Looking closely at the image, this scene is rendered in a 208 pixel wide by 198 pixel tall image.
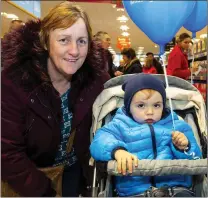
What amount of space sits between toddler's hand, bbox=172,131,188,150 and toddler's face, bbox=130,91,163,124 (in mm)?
182

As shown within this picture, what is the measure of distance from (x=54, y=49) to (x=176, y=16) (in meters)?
1.26

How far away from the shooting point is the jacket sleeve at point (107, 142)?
1.56m

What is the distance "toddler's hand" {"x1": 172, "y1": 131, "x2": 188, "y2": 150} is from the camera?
5.36 feet

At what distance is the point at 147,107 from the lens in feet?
5.88

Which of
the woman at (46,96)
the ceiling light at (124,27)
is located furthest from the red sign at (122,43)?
the woman at (46,96)

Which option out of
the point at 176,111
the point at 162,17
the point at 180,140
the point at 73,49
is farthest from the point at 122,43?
the point at 180,140

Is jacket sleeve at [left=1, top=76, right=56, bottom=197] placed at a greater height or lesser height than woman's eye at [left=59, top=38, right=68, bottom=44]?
lesser

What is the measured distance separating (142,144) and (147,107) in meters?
0.22

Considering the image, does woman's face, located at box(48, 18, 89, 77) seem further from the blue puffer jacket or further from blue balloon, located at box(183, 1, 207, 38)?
blue balloon, located at box(183, 1, 207, 38)

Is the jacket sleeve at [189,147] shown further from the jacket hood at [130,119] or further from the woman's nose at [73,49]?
the woman's nose at [73,49]

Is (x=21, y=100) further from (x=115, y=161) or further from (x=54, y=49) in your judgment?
(x=115, y=161)

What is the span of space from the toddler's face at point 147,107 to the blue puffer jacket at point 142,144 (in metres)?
0.04

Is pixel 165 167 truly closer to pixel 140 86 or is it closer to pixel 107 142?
pixel 107 142

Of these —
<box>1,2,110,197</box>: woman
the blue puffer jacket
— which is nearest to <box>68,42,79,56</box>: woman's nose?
<box>1,2,110,197</box>: woman
